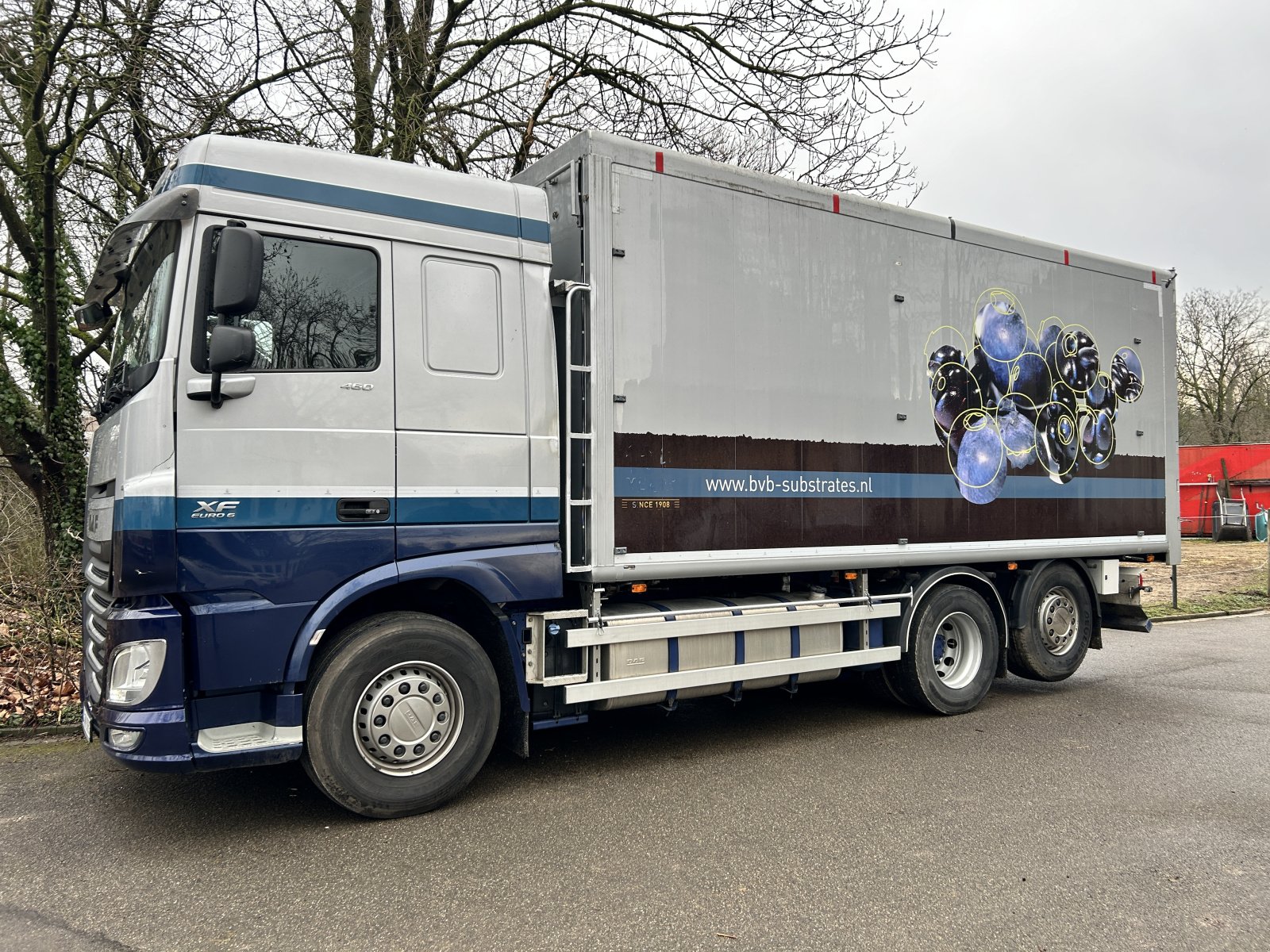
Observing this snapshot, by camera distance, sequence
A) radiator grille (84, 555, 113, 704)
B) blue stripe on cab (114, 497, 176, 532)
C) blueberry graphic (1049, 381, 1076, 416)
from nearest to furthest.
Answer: blue stripe on cab (114, 497, 176, 532)
radiator grille (84, 555, 113, 704)
blueberry graphic (1049, 381, 1076, 416)

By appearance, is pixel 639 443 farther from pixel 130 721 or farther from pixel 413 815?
pixel 130 721

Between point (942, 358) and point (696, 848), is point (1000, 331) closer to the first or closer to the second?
point (942, 358)

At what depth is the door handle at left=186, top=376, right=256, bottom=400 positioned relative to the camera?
13.5 ft

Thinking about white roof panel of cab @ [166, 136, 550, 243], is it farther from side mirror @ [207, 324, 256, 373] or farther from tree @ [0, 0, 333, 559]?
tree @ [0, 0, 333, 559]

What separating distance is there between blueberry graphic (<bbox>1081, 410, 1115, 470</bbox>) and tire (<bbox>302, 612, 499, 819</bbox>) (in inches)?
208

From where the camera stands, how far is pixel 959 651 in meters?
7.03

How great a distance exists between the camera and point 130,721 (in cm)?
400

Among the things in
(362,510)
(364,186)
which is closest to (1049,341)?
(364,186)

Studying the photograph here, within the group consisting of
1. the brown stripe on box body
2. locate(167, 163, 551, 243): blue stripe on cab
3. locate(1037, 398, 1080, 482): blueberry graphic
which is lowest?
the brown stripe on box body

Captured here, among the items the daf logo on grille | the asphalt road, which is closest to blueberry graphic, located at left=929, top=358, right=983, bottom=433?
the asphalt road

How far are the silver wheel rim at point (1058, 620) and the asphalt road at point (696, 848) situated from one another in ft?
3.99

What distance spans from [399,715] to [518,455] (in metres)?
A: 1.45

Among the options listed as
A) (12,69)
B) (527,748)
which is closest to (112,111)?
(12,69)

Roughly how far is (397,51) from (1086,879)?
9.55 m
